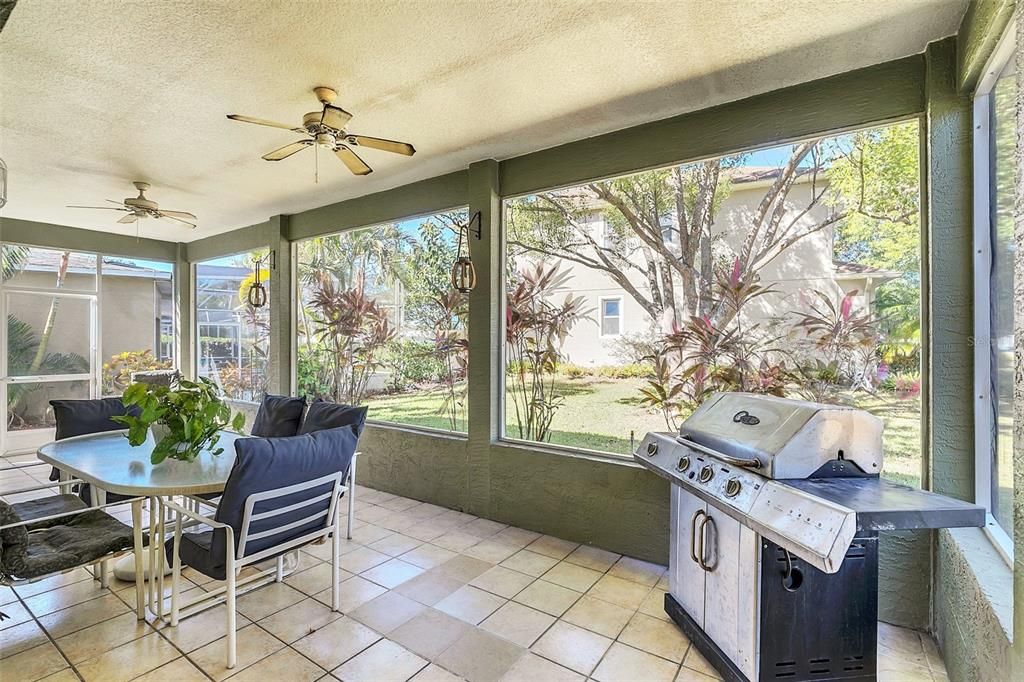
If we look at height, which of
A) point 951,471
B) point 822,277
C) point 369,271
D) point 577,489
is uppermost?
point 369,271

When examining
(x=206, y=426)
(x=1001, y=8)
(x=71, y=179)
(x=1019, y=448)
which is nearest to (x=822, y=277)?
(x=1001, y=8)

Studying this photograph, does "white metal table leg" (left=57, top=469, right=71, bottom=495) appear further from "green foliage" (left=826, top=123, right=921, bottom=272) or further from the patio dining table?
"green foliage" (left=826, top=123, right=921, bottom=272)

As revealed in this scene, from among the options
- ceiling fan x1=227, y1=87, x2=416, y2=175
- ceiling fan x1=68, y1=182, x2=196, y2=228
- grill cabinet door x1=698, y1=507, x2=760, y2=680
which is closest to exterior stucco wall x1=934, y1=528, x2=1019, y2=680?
grill cabinet door x1=698, y1=507, x2=760, y2=680

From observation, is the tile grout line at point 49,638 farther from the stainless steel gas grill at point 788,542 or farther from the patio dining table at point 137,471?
the stainless steel gas grill at point 788,542

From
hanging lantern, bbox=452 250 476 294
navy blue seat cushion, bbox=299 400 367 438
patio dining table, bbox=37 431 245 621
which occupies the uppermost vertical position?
hanging lantern, bbox=452 250 476 294

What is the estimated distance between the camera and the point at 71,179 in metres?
4.02

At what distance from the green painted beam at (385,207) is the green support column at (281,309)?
5.4 inches

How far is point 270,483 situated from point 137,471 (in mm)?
872

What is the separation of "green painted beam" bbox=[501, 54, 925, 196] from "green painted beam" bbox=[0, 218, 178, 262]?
228 inches

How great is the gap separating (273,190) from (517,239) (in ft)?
8.01

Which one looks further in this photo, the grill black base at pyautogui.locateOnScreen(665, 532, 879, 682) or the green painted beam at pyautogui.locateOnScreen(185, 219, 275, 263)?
the green painted beam at pyautogui.locateOnScreen(185, 219, 275, 263)

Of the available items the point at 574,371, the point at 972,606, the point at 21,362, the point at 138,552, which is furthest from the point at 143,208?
the point at 972,606

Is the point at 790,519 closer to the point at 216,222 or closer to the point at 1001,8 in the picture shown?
the point at 1001,8

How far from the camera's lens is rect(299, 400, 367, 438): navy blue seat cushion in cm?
286
